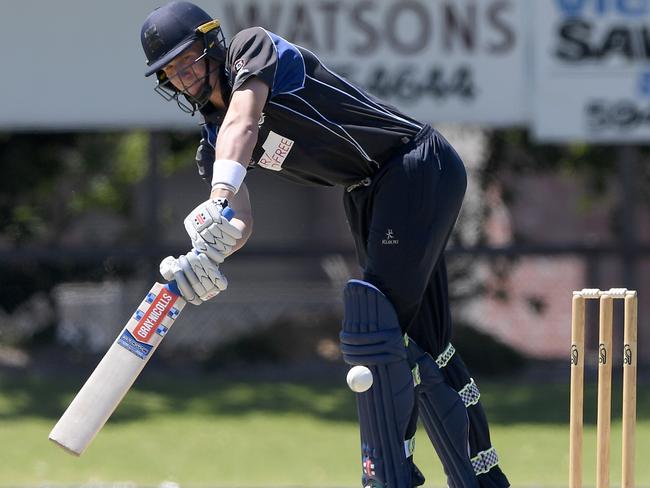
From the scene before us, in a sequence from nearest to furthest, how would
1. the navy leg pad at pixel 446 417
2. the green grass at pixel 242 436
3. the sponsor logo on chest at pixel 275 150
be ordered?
1. the sponsor logo on chest at pixel 275 150
2. the navy leg pad at pixel 446 417
3. the green grass at pixel 242 436

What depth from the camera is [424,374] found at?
433 cm

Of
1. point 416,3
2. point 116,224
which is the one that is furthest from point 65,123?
point 416,3

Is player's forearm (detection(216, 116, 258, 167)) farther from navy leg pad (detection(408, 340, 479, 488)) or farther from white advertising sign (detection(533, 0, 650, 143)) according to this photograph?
white advertising sign (detection(533, 0, 650, 143))

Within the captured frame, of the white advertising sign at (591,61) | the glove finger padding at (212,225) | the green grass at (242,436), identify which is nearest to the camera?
the glove finger padding at (212,225)

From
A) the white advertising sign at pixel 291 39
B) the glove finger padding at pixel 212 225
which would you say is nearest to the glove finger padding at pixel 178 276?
the glove finger padding at pixel 212 225

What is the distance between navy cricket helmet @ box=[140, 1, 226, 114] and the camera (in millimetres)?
4004

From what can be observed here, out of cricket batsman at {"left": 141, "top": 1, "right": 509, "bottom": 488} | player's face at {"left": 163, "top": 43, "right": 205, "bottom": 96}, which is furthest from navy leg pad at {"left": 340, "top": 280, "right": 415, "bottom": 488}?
player's face at {"left": 163, "top": 43, "right": 205, "bottom": 96}

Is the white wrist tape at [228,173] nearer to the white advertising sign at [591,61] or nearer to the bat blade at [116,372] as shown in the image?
the bat blade at [116,372]

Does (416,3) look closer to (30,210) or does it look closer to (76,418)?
(30,210)

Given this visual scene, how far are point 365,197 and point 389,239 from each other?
245 millimetres

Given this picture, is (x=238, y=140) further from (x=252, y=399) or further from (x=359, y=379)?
(x=252, y=399)

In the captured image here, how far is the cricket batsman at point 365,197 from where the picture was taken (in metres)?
3.92

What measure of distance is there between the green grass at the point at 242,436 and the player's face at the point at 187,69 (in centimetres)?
291

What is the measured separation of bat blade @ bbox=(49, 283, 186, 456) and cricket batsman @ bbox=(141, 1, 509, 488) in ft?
0.34
